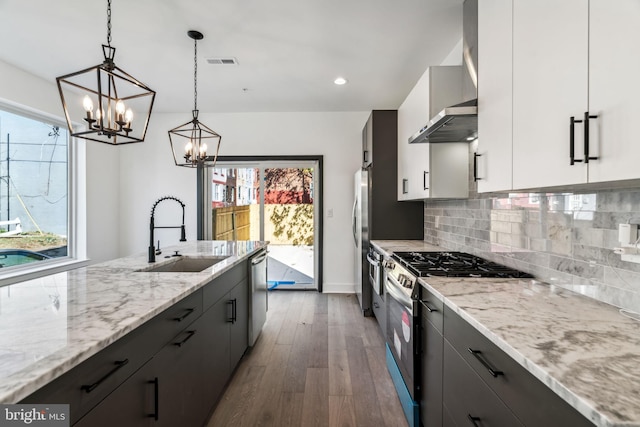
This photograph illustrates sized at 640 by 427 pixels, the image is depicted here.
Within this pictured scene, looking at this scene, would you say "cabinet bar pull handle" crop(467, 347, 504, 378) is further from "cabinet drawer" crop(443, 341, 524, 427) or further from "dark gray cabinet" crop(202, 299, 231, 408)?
"dark gray cabinet" crop(202, 299, 231, 408)

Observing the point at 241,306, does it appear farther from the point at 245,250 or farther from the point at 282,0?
the point at 282,0

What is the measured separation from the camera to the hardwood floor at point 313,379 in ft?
6.57

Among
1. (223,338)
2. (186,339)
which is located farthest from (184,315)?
(223,338)

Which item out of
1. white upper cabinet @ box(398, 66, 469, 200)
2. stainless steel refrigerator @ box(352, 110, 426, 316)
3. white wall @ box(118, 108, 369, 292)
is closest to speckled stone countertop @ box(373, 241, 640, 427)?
white upper cabinet @ box(398, 66, 469, 200)

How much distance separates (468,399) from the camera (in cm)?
122

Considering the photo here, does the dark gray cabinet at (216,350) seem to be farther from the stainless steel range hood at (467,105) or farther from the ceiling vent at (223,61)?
the ceiling vent at (223,61)

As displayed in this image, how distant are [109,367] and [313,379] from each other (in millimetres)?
1749

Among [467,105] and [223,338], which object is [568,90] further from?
[223,338]

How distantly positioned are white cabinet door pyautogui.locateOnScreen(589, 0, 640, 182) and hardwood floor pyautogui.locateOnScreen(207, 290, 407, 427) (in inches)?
69.5

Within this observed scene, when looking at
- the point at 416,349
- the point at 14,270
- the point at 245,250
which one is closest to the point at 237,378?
the point at 245,250

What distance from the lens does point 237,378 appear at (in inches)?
96.9

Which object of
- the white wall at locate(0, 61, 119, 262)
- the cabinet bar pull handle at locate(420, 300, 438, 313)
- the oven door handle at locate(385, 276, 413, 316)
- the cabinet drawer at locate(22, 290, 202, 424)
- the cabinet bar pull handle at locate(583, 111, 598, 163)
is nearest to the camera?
the cabinet drawer at locate(22, 290, 202, 424)

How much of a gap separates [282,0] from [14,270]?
3995mm

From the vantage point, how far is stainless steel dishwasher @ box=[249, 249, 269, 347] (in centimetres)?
281
